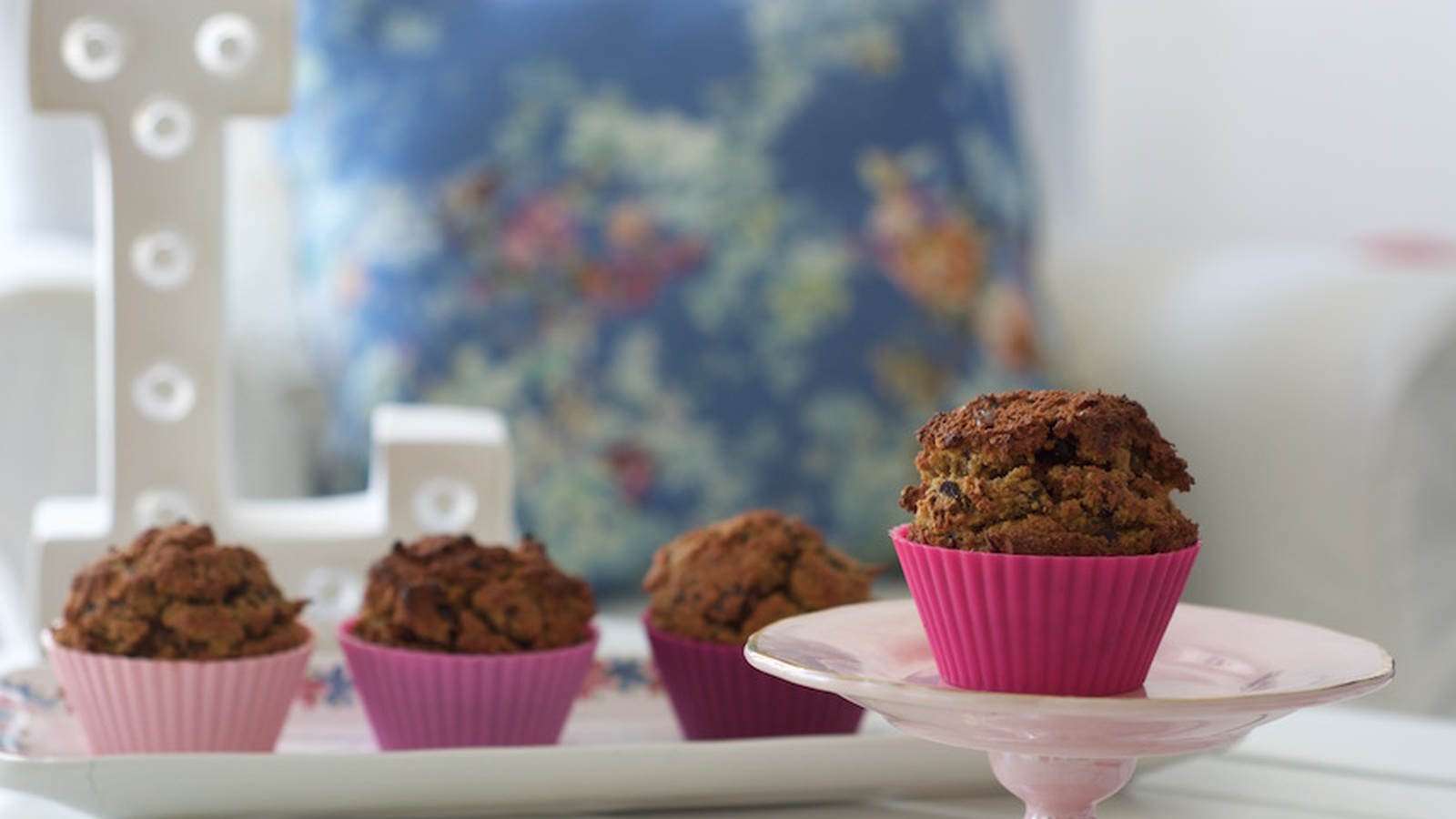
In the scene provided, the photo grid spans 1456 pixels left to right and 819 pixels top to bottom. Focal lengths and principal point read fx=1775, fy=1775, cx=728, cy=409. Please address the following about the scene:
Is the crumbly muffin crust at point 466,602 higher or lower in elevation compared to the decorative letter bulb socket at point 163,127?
lower

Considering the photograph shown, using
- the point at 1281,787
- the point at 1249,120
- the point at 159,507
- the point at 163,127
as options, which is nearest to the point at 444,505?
the point at 159,507

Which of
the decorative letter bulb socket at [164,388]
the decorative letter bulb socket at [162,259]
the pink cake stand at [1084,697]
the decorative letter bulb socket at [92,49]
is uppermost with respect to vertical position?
the decorative letter bulb socket at [92,49]

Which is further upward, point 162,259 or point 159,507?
point 162,259

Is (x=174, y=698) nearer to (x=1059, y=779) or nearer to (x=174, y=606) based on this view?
(x=174, y=606)

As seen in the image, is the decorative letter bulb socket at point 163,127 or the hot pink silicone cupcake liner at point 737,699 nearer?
the hot pink silicone cupcake liner at point 737,699

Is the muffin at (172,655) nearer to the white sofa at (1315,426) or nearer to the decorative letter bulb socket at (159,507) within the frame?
the decorative letter bulb socket at (159,507)

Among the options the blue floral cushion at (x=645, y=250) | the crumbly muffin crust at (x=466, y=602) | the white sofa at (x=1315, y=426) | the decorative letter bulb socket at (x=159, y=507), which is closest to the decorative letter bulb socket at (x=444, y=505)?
the decorative letter bulb socket at (x=159, y=507)

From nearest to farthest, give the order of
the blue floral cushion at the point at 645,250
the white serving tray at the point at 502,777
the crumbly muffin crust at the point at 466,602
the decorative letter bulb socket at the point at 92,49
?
the white serving tray at the point at 502,777, the crumbly muffin crust at the point at 466,602, the decorative letter bulb socket at the point at 92,49, the blue floral cushion at the point at 645,250
